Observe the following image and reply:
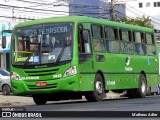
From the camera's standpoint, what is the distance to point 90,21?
21.8 m

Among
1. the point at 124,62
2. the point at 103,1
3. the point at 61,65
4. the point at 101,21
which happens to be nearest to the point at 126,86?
the point at 124,62

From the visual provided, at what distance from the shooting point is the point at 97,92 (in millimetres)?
21656

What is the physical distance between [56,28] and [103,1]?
4148 centimetres

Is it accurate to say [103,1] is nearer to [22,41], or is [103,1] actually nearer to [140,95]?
[140,95]

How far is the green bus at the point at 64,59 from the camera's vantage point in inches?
796

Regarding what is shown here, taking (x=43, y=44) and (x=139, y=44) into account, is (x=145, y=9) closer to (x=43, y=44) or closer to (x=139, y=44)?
(x=139, y=44)

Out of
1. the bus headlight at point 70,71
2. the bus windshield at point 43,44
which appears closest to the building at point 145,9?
the bus windshield at point 43,44

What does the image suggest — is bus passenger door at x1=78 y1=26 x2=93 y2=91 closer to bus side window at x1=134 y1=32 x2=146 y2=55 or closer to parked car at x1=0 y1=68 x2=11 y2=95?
bus side window at x1=134 y1=32 x2=146 y2=55

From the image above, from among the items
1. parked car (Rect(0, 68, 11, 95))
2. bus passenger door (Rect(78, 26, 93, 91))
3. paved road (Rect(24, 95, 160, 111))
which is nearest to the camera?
paved road (Rect(24, 95, 160, 111))

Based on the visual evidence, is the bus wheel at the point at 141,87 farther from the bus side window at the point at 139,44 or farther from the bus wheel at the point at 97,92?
the bus wheel at the point at 97,92

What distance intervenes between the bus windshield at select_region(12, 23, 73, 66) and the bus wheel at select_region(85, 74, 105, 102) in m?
1.96

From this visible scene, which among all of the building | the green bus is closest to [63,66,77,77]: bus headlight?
the green bus

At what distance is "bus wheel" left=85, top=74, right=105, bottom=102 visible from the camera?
21.4 m

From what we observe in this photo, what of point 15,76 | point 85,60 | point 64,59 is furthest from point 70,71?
point 15,76
